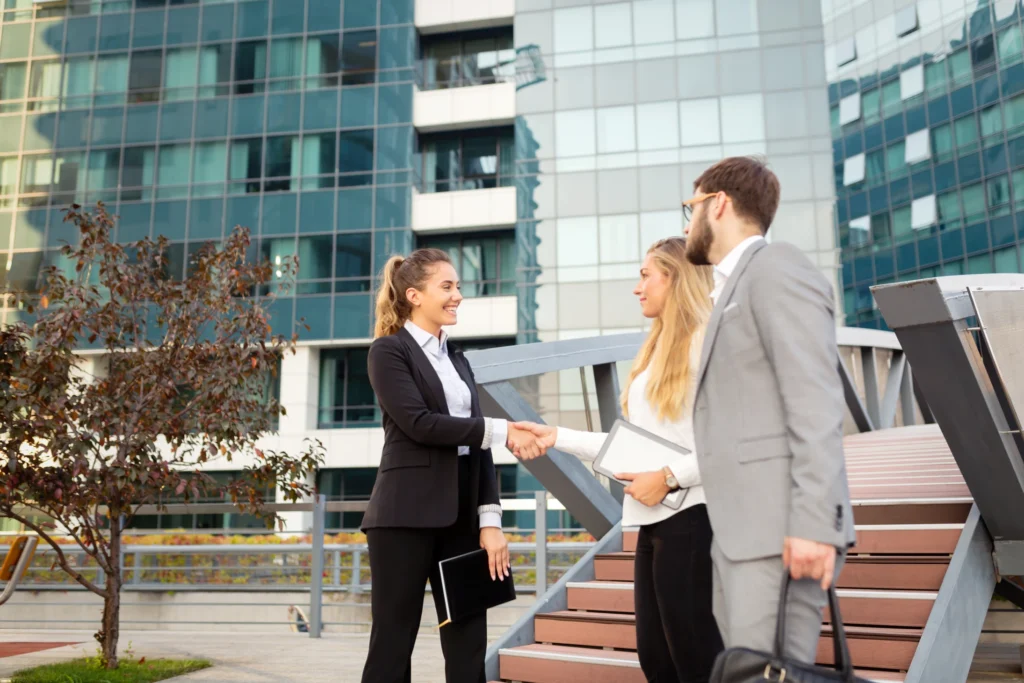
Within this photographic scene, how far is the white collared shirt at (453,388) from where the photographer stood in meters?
3.09

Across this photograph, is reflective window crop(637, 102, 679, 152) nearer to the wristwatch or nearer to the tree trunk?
the tree trunk

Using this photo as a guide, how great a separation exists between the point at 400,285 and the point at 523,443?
735mm

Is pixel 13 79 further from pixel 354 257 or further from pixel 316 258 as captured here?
pixel 354 257

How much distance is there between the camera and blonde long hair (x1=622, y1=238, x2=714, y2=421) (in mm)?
2674

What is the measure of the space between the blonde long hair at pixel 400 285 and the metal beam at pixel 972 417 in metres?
1.81

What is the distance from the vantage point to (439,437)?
9.61 ft

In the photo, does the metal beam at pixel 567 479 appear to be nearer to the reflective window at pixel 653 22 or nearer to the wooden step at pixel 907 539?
the wooden step at pixel 907 539

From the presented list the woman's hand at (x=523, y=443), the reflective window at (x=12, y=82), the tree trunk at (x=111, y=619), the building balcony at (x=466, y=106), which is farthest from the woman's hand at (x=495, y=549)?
the reflective window at (x=12, y=82)

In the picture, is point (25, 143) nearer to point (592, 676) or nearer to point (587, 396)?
point (587, 396)

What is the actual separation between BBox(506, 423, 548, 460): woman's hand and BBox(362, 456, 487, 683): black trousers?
420 millimetres

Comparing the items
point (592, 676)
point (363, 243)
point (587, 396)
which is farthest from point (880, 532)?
point (363, 243)

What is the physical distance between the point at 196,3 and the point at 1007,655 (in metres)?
29.4

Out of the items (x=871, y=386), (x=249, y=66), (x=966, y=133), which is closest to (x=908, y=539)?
(x=871, y=386)

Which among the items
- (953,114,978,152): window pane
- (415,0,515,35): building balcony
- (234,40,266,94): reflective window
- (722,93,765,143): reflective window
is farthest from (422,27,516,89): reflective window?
(953,114,978,152): window pane
